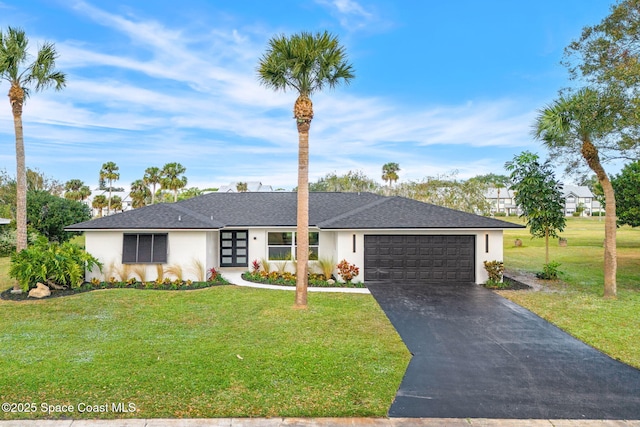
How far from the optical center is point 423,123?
2772 cm

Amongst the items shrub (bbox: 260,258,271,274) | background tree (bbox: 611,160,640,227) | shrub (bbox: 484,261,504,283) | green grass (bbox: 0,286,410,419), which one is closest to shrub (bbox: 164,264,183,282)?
green grass (bbox: 0,286,410,419)

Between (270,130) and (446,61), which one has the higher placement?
(446,61)

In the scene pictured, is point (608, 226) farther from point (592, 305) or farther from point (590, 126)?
point (590, 126)

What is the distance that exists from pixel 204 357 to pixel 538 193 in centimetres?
1581

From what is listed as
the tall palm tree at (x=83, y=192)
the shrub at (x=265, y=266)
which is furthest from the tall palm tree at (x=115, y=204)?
the shrub at (x=265, y=266)

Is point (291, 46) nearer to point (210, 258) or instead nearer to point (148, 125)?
point (210, 258)

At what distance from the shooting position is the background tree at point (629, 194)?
23.3 m

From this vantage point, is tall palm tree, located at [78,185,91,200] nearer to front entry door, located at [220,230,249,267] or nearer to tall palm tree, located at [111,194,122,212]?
tall palm tree, located at [111,194,122,212]

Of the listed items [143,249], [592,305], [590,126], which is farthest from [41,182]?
[592,305]

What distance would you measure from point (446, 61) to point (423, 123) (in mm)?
6834

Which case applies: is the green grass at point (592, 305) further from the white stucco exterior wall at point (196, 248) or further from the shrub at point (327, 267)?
the shrub at point (327, 267)

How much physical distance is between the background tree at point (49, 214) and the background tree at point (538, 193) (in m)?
28.5

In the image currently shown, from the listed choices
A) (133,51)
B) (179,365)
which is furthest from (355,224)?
(133,51)

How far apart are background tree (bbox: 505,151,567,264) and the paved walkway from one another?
13.2 m
